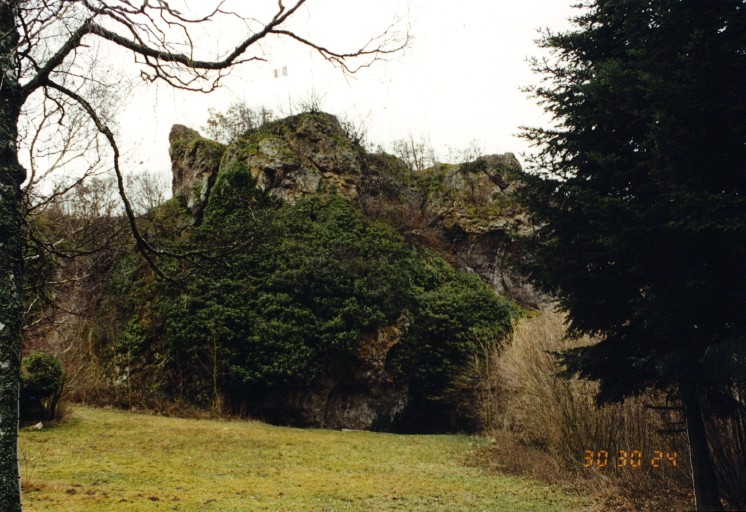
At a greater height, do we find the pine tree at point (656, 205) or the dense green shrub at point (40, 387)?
the pine tree at point (656, 205)

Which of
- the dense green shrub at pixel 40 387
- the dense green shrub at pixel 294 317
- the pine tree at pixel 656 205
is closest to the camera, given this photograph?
the pine tree at pixel 656 205

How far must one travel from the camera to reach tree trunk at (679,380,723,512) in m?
5.90

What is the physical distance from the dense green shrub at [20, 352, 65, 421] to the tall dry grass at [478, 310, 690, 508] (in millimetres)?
10808

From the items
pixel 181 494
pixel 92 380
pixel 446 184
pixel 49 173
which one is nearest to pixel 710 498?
pixel 181 494

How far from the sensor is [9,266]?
4.33m

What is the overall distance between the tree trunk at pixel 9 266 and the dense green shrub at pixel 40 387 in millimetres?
9014

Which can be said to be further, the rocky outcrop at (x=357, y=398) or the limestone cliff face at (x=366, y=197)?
the limestone cliff face at (x=366, y=197)

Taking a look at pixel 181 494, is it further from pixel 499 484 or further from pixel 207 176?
pixel 207 176

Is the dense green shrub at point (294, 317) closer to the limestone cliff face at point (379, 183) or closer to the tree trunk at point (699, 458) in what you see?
the limestone cliff face at point (379, 183)

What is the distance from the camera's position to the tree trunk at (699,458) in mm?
5898

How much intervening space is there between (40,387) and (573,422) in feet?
38.7
